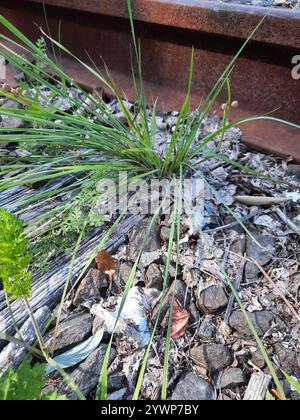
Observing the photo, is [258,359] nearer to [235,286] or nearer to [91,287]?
[235,286]

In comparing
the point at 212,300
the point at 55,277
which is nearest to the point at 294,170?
the point at 212,300

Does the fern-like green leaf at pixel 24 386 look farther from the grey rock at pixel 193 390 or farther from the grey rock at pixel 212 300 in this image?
the grey rock at pixel 212 300

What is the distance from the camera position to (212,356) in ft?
2.80

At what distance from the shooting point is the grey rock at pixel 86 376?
0.81m

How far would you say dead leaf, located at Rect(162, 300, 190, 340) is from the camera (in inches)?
35.7

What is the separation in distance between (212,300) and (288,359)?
0.22 metres

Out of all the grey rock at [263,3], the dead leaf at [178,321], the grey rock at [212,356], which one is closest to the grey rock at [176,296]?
the dead leaf at [178,321]

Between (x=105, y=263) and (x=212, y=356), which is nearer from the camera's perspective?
(x=212, y=356)

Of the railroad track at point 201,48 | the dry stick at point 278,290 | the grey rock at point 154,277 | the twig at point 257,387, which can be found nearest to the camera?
the twig at point 257,387

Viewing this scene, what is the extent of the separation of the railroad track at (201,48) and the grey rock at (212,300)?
0.62 metres

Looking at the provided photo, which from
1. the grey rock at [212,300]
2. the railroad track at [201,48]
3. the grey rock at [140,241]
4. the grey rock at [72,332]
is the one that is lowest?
the grey rock at [72,332]

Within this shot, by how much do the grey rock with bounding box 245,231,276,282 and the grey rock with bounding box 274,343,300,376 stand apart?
0.65ft

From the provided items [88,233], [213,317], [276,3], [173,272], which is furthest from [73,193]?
[276,3]

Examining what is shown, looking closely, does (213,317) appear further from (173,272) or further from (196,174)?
(196,174)
